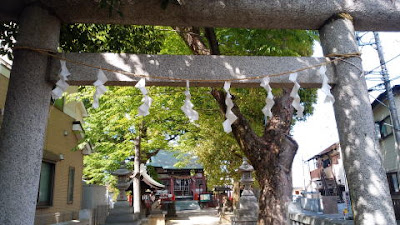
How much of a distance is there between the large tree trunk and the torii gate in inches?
123

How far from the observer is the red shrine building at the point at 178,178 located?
35688mm

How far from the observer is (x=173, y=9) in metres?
4.22

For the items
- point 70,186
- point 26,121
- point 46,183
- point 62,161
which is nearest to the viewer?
point 26,121

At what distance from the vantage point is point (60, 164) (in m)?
12.4

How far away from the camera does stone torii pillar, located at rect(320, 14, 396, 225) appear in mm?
3752

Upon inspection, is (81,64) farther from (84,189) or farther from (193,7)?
(84,189)

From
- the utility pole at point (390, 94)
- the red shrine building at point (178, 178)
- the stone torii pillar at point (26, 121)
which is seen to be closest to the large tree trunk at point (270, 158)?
the stone torii pillar at point (26, 121)

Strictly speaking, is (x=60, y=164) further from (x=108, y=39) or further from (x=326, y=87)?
(x=326, y=87)

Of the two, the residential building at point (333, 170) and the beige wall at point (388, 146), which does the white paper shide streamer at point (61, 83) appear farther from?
the residential building at point (333, 170)

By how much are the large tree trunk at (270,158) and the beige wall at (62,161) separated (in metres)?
6.96

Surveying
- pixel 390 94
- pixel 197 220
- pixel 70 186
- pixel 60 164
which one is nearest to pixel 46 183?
pixel 60 164

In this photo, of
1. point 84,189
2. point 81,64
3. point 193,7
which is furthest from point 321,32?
point 84,189

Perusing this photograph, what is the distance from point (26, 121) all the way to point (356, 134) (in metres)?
4.12

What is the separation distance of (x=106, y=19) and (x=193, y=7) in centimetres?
123
